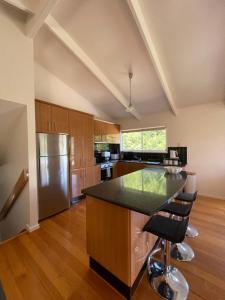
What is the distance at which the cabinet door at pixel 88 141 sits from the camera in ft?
12.6

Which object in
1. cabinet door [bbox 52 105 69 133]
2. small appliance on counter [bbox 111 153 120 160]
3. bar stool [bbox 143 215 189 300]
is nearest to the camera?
bar stool [bbox 143 215 189 300]

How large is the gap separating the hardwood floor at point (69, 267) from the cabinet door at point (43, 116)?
1.72 meters

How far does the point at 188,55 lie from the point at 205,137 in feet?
7.07

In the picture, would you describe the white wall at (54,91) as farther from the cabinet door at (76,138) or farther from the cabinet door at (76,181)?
the cabinet door at (76,181)

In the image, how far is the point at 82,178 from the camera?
3781 millimetres

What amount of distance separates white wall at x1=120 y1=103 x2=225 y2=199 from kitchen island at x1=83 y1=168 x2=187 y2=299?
2.79 m

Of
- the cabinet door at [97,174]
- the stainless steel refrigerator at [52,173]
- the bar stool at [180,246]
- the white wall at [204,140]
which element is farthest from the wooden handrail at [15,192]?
the white wall at [204,140]

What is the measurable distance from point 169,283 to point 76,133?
9.87 feet

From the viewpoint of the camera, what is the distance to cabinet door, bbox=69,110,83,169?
350cm

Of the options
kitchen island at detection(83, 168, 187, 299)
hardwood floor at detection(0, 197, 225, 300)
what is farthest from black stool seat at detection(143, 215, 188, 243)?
hardwood floor at detection(0, 197, 225, 300)

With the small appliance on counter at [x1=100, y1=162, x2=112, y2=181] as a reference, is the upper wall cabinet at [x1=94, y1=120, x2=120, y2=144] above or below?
above

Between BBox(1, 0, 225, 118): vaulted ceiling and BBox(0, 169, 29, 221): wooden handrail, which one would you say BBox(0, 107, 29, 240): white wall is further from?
BBox(1, 0, 225, 118): vaulted ceiling

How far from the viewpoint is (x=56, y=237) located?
2.33 meters

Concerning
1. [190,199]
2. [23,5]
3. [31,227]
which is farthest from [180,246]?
[23,5]
